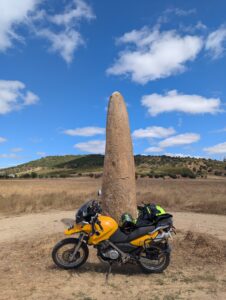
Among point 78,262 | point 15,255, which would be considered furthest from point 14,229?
point 78,262

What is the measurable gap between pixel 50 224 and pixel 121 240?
21.0 feet

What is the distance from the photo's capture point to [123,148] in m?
10.3

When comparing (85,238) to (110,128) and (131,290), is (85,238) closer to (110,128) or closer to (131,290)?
(131,290)

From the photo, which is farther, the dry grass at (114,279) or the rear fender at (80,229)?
the rear fender at (80,229)

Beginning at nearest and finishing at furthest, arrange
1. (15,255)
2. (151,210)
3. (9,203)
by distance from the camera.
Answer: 1. (151,210)
2. (15,255)
3. (9,203)

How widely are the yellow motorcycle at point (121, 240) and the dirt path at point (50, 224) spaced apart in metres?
3.77

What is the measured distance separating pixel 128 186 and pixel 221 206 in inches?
313

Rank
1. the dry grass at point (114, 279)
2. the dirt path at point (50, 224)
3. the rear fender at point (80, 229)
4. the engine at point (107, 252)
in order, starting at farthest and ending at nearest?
1. the dirt path at point (50, 224)
2. the rear fender at point (80, 229)
3. the engine at point (107, 252)
4. the dry grass at point (114, 279)

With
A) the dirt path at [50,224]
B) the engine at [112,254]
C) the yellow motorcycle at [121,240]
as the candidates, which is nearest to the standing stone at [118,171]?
the dirt path at [50,224]

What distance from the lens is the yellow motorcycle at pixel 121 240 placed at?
6.90 m

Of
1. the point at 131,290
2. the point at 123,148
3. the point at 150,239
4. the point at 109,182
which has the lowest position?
the point at 131,290

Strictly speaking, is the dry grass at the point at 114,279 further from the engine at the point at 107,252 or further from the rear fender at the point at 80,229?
the rear fender at the point at 80,229

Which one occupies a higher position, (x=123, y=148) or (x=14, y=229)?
(x=123, y=148)

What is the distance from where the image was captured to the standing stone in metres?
9.94
